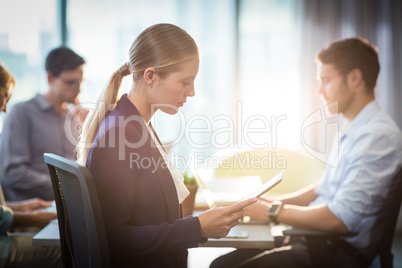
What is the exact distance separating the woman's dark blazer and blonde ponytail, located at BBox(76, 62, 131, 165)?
0.04 metres

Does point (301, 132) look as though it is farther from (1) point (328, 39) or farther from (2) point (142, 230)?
(2) point (142, 230)

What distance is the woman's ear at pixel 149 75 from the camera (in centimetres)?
124

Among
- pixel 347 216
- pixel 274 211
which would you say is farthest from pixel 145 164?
pixel 347 216

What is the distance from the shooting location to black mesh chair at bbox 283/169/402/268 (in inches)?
62.6

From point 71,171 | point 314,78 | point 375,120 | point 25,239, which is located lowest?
point 25,239

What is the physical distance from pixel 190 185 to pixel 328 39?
8.87 feet

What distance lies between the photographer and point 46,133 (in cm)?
269

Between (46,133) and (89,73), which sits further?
(89,73)

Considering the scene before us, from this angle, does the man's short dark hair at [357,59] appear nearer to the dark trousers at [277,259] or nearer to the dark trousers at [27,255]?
the dark trousers at [277,259]

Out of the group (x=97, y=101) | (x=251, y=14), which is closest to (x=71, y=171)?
(x=97, y=101)

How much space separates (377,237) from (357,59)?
90 centimetres

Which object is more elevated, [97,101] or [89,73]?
[89,73]

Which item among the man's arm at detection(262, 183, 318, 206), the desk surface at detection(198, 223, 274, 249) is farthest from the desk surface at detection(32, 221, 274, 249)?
the man's arm at detection(262, 183, 318, 206)

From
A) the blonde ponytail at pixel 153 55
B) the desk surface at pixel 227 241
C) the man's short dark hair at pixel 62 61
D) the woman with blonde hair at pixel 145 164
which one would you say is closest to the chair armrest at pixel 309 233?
the desk surface at pixel 227 241
